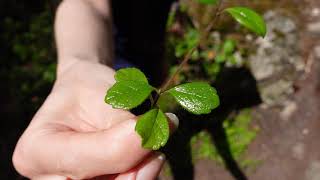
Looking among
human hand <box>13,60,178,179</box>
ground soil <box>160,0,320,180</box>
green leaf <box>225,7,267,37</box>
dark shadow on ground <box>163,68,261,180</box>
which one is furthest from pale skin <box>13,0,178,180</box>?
ground soil <box>160,0,320,180</box>

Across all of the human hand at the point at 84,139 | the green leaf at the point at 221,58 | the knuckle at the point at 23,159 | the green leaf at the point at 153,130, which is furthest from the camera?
the green leaf at the point at 221,58

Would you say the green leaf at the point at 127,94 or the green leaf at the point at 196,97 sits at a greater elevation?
the green leaf at the point at 127,94

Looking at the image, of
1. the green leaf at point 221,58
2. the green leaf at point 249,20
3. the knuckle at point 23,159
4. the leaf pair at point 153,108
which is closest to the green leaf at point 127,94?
the leaf pair at point 153,108

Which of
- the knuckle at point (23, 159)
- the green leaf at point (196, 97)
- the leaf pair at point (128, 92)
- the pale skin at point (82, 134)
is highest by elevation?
the leaf pair at point (128, 92)

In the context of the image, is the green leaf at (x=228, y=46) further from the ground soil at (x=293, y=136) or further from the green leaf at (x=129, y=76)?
the green leaf at (x=129, y=76)

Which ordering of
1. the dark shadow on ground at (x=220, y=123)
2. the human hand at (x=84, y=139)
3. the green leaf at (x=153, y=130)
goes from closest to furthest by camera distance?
the green leaf at (x=153, y=130)
the human hand at (x=84, y=139)
the dark shadow on ground at (x=220, y=123)

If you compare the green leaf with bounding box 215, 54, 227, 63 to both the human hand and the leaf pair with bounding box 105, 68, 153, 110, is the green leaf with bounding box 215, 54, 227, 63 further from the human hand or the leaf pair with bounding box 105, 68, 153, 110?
the leaf pair with bounding box 105, 68, 153, 110

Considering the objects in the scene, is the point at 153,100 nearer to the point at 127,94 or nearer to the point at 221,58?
the point at 127,94
